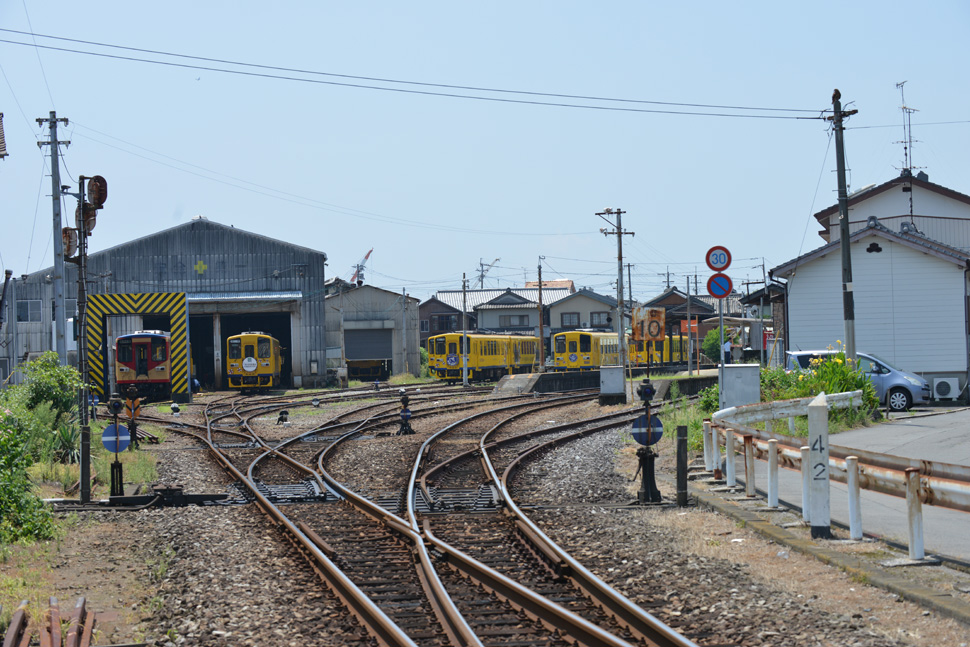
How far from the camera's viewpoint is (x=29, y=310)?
48.4 metres

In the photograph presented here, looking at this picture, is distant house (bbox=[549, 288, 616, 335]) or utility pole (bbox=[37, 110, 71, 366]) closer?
utility pole (bbox=[37, 110, 71, 366])

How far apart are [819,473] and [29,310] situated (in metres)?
48.4

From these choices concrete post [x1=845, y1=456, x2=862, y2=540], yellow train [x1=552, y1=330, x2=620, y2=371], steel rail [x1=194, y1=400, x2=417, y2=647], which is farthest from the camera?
yellow train [x1=552, y1=330, x2=620, y2=371]

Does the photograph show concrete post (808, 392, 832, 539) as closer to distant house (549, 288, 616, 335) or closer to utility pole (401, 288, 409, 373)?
utility pole (401, 288, 409, 373)

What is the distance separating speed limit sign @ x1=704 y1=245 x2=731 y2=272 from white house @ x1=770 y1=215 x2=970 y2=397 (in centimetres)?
1255

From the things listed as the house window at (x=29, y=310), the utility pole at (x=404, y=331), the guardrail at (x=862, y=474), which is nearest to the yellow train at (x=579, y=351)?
the utility pole at (x=404, y=331)

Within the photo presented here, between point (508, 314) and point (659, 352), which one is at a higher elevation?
point (508, 314)

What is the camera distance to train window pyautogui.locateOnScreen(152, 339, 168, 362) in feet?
105

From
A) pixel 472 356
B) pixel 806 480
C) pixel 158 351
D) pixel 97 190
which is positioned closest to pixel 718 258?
pixel 806 480

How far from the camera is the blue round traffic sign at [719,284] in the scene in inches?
473

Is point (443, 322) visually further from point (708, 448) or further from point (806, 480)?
point (806, 480)

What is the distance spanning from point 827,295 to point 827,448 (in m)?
18.2

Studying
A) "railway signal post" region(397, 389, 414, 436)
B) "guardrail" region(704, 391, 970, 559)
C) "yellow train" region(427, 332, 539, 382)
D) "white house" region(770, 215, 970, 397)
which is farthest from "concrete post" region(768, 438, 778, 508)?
"yellow train" region(427, 332, 539, 382)

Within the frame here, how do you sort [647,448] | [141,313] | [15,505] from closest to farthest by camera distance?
[15,505], [647,448], [141,313]
